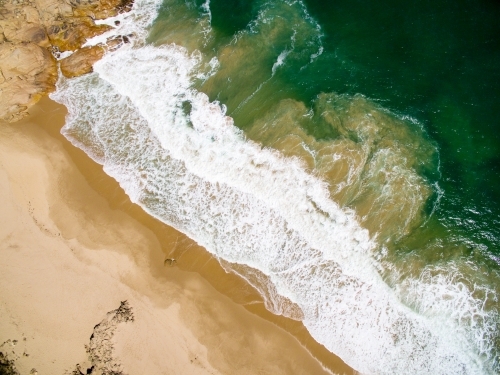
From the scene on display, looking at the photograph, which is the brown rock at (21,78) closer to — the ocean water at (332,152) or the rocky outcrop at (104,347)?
the ocean water at (332,152)

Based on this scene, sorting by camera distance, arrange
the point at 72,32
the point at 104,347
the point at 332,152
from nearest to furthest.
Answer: the point at 104,347, the point at 332,152, the point at 72,32

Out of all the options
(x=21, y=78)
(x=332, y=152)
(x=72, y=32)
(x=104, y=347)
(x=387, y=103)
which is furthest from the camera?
(x=72, y=32)

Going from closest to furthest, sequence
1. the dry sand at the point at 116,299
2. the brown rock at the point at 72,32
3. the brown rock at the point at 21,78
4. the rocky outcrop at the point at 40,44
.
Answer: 1. the dry sand at the point at 116,299
2. the brown rock at the point at 21,78
3. the rocky outcrop at the point at 40,44
4. the brown rock at the point at 72,32

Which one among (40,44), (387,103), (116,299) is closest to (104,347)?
(116,299)

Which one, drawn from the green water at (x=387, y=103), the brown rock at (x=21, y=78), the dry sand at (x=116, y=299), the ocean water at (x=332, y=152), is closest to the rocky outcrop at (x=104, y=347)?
the dry sand at (x=116, y=299)

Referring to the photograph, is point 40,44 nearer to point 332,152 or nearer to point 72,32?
point 72,32

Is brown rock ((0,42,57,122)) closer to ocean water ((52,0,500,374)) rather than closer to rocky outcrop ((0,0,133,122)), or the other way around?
rocky outcrop ((0,0,133,122))

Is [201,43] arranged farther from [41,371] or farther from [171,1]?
[41,371]
